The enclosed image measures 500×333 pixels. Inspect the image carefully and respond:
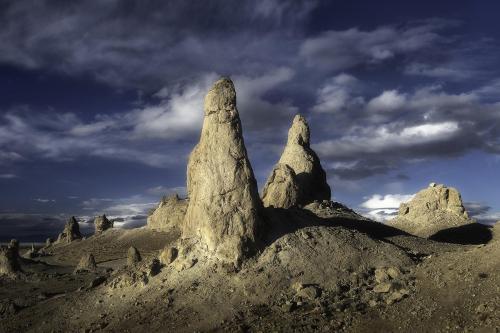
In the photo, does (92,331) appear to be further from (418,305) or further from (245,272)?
(418,305)

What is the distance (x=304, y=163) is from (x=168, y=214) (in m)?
22.9

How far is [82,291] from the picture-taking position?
2561 centimetres

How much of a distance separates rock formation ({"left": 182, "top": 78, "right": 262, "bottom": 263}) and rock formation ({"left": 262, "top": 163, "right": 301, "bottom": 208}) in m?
16.3

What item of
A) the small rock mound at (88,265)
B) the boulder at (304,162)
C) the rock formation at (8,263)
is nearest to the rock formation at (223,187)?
the boulder at (304,162)

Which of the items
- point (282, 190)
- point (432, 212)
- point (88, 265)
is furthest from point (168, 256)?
point (432, 212)

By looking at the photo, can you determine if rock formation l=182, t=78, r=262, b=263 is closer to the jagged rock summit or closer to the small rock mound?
the small rock mound

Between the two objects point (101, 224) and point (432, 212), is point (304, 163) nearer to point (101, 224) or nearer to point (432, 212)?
point (432, 212)

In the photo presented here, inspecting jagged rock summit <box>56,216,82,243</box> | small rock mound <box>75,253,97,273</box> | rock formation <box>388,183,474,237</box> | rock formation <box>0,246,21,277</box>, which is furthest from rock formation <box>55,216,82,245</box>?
rock formation <box>388,183,474,237</box>

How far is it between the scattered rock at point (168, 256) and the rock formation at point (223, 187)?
2.79ft

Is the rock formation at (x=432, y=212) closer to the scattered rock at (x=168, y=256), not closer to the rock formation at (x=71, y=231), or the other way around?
the scattered rock at (x=168, y=256)

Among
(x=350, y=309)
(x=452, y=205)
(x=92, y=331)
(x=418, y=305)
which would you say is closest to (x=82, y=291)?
(x=92, y=331)

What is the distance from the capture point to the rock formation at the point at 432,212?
5256cm

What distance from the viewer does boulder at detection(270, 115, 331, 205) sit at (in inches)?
1794

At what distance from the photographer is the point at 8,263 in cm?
4016
